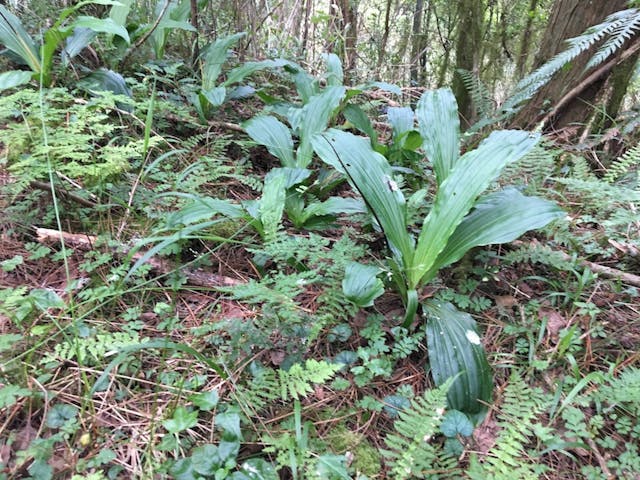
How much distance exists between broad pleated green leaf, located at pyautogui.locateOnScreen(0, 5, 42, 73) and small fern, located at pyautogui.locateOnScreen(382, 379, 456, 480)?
231 cm

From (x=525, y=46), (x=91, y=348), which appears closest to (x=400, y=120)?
(x=91, y=348)

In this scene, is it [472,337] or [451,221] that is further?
[451,221]

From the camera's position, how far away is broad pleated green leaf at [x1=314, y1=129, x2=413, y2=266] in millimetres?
1342

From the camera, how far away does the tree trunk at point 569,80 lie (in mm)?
2107

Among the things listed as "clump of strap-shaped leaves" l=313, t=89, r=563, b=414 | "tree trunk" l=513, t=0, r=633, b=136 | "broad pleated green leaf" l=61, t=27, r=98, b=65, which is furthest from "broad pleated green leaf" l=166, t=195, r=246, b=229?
"tree trunk" l=513, t=0, r=633, b=136

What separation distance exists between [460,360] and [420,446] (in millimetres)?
309

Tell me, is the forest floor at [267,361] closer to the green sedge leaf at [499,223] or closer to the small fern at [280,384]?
the small fern at [280,384]

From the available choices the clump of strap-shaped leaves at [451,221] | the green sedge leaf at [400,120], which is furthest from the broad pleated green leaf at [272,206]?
the green sedge leaf at [400,120]

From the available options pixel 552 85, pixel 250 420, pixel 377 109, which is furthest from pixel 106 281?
pixel 552 85

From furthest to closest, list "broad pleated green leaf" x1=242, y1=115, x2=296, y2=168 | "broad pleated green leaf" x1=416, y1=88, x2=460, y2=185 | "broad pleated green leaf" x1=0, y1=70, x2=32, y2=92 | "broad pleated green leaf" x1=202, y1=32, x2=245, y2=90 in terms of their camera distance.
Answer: "broad pleated green leaf" x1=202, y1=32, x2=245, y2=90
"broad pleated green leaf" x1=242, y1=115, x2=296, y2=168
"broad pleated green leaf" x1=0, y1=70, x2=32, y2=92
"broad pleated green leaf" x1=416, y1=88, x2=460, y2=185

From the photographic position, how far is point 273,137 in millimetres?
1955

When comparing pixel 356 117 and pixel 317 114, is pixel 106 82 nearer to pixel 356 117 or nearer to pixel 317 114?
pixel 317 114

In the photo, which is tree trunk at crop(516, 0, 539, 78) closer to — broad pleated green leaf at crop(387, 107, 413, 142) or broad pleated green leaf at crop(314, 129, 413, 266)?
broad pleated green leaf at crop(387, 107, 413, 142)

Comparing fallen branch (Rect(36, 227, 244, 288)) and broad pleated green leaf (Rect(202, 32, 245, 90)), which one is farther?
broad pleated green leaf (Rect(202, 32, 245, 90))
